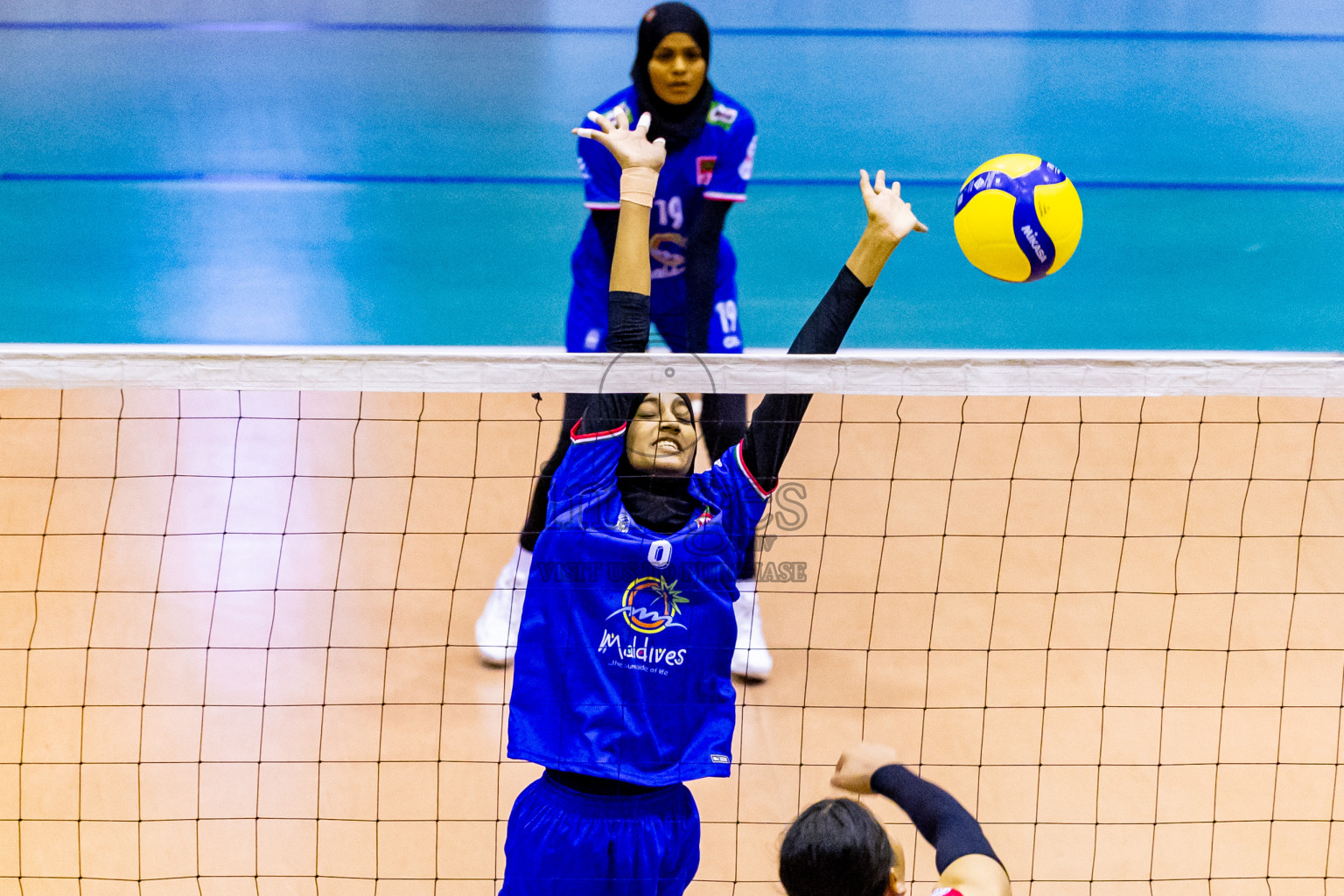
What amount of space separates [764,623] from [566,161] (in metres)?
3.80

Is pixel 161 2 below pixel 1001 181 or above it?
above

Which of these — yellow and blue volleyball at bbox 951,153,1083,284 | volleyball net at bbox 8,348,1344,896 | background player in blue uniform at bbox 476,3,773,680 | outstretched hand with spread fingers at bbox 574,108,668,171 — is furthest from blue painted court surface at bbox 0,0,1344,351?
outstretched hand with spread fingers at bbox 574,108,668,171

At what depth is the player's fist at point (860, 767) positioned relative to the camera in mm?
2080

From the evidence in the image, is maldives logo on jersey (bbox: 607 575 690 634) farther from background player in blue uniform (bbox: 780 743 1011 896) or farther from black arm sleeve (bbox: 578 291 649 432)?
background player in blue uniform (bbox: 780 743 1011 896)

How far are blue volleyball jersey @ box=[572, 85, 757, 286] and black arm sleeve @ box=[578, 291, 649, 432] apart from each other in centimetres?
139

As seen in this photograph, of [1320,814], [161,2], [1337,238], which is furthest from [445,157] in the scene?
[1320,814]

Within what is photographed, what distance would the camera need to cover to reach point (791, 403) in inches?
92.6

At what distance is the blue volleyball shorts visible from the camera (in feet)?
7.41

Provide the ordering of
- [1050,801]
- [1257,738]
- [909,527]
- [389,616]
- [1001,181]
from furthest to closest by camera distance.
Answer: [909,527] → [389,616] → [1257,738] → [1050,801] → [1001,181]

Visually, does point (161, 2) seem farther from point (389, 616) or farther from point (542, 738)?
point (542, 738)

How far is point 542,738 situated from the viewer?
89.1 inches

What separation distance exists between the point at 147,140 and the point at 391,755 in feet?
16.7

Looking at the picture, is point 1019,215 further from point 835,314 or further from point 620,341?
point 620,341

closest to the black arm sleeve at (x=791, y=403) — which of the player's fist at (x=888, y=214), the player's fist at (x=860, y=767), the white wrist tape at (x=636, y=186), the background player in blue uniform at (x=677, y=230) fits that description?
the player's fist at (x=888, y=214)
